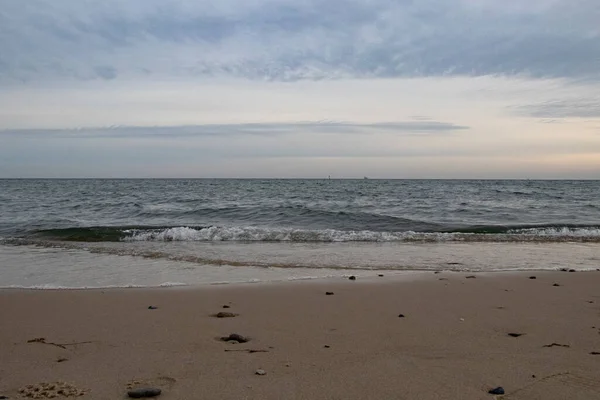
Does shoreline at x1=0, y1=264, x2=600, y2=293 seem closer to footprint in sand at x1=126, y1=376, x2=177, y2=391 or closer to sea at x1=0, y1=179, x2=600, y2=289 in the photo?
sea at x1=0, y1=179, x2=600, y2=289

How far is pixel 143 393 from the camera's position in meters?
3.01

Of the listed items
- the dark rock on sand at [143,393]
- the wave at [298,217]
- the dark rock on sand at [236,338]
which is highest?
the dark rock on sand at [143,393]

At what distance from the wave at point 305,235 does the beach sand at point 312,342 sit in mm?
7060

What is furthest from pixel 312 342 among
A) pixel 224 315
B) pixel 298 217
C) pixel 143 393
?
pixel 298 217

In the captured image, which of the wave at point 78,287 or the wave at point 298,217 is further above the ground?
the wave at point 78,287

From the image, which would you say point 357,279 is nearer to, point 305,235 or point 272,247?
point 272,247

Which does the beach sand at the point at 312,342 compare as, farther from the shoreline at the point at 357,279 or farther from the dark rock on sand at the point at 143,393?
the shoreline at the point at 357,279

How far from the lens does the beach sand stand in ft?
10.5

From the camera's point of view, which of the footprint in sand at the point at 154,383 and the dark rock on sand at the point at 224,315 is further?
the dark rock on sand at the point at 224,315

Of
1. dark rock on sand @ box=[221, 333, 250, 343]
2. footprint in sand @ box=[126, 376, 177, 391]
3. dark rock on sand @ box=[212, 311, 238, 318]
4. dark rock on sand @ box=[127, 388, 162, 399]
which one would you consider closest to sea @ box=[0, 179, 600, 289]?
dark rock on sand @ box=[212, 311, 238, 318]

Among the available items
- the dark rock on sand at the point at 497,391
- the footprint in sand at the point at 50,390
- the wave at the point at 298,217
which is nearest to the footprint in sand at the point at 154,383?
the footprint in sand at the point at 50,390

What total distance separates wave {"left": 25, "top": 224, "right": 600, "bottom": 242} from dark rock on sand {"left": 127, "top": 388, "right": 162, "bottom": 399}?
10644 mm

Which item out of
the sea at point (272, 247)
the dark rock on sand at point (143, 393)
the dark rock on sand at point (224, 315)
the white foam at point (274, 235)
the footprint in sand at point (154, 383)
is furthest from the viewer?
the white foam at point (274, 235)

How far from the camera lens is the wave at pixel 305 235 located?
1378 centimetres
